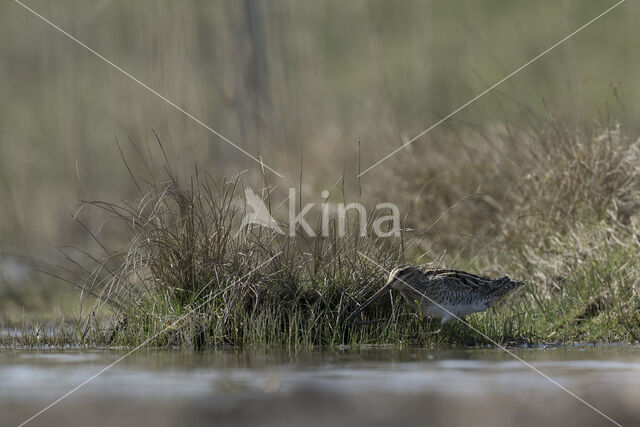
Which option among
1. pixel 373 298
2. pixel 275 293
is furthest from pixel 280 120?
pixel 373 298

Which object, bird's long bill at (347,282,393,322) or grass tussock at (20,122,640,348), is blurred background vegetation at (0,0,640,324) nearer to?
grass tussock at (20,122,640,348)

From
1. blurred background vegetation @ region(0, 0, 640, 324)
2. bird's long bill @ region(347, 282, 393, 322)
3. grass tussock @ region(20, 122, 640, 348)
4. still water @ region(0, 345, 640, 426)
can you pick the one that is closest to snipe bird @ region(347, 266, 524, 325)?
bird's long bill @ region(347, 282, 393, 322)

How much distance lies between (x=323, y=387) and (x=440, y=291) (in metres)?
2.34

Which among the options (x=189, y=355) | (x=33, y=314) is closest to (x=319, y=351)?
(x=189, y=355)

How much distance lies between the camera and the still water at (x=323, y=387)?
5594 millimetres

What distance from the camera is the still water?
5594 mm

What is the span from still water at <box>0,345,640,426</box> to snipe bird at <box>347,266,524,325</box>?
490 millimetres

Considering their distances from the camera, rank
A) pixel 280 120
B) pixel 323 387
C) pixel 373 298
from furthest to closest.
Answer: pixel 280 120, pixel 373 298, pixel 323 387

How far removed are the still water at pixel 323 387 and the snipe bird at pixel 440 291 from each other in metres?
0.49

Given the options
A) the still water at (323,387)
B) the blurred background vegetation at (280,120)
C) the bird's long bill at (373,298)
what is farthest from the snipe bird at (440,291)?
the blurred background vegetation at (280,120)

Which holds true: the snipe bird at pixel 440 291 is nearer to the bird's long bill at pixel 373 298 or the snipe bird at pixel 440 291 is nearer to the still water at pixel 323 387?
the bird's long bill at pixel 373 298

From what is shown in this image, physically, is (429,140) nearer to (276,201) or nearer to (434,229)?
(434,229)

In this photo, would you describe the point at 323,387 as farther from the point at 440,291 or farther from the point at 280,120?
the point at 280,120

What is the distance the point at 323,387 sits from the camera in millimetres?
6289
